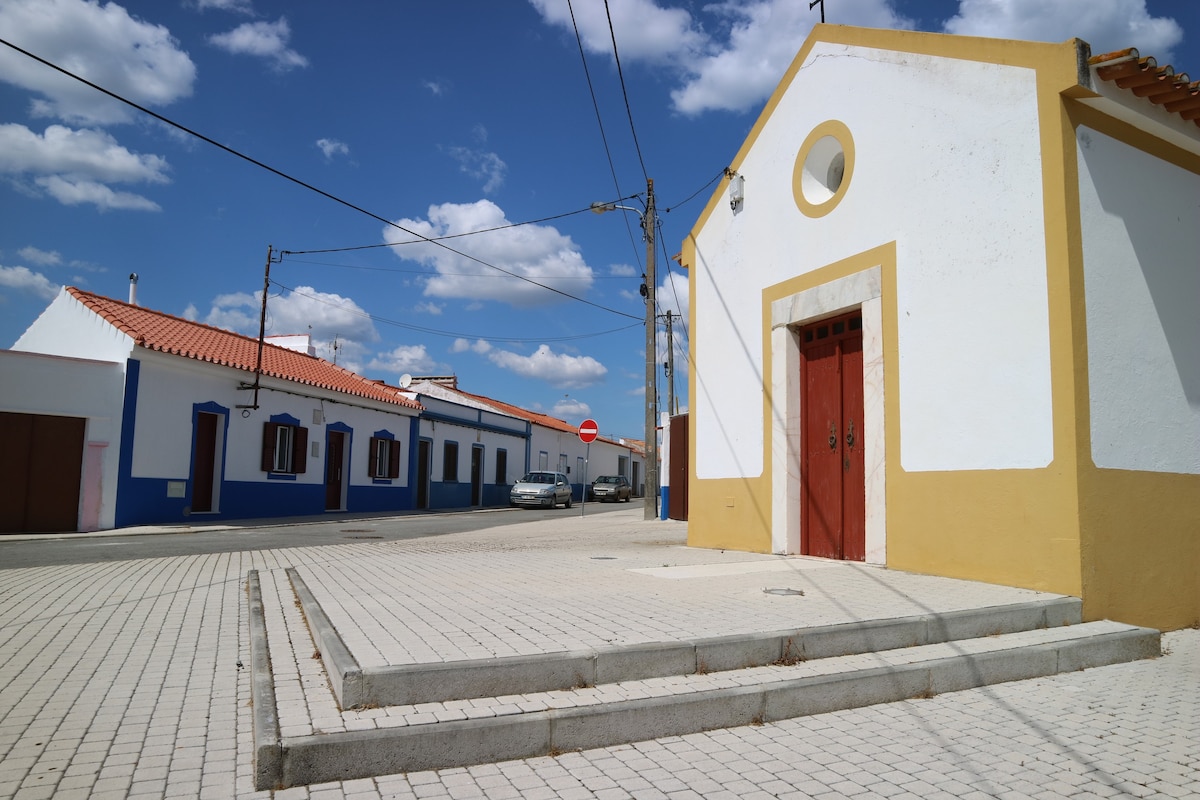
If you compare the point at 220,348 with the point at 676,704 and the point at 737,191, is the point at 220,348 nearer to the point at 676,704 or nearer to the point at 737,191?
the point at 737,191

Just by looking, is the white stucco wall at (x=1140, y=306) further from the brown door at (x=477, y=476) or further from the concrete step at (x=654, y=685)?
the brown door at (x=477, y=476)

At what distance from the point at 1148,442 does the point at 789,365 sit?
12.3 feet

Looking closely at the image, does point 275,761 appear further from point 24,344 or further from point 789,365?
point 24,344

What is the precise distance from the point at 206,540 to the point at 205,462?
228 inches

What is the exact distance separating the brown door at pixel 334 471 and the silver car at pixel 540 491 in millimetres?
8739

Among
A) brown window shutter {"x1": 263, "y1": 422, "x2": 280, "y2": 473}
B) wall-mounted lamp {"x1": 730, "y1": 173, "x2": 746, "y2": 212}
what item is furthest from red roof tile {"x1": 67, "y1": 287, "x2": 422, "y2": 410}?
wall-mounted lamp {"x1": 730, "y1": 173, "x2": 746, "y2": 212}

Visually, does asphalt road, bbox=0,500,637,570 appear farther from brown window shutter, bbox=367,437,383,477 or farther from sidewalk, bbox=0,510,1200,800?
brown window shutter, bbox=367,437,383,477

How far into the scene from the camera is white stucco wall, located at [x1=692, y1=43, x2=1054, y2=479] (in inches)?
257

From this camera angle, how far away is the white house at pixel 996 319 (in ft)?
20.5

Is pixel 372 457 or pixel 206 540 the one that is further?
pixel 372 457

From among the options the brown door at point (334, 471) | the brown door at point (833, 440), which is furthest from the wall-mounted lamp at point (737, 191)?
the brown door at point (334, 471)

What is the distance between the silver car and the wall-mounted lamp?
21831 millimetres

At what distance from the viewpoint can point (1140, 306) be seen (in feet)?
22.1

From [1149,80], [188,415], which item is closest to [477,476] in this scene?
[188,415]
